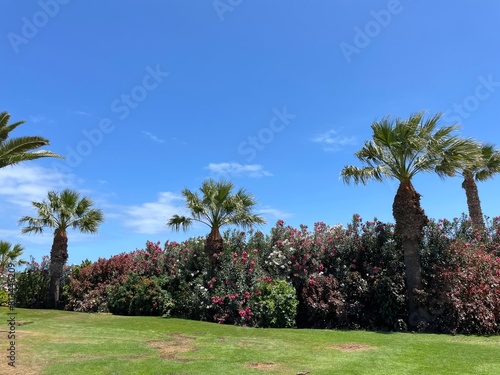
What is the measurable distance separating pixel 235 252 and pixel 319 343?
24.2 ft

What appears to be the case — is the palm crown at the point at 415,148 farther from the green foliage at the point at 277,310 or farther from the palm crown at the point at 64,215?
the palm crown at the point at 64,215

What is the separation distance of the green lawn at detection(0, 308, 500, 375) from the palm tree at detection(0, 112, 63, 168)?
5.95m

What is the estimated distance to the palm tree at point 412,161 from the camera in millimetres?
14016

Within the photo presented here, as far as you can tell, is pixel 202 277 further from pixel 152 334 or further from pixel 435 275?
pixel 435 275

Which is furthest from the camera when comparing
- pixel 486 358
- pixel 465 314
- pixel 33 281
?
pixel 33 281

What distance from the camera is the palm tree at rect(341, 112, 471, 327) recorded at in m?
14.0

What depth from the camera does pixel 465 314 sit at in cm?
1283

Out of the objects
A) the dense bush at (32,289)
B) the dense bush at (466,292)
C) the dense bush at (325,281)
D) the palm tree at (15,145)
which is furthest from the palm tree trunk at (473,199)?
the dense bush at (32,289)

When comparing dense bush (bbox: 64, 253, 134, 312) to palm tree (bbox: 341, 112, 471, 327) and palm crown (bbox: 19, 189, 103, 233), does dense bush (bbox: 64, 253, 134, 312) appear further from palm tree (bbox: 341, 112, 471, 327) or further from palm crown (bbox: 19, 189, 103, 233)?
palm tree (bbox: 341, 112, 471, 327)

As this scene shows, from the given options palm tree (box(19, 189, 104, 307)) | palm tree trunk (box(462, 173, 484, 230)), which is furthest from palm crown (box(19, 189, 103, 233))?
palm tree trunk (box(462, 173, 484, 230))

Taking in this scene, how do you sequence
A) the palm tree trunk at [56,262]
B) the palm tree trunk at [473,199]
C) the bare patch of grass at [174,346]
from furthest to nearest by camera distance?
the palm tree trunk at [473,199], the palm tree trunk at [56,262], the bare patch of grass at [174,346]

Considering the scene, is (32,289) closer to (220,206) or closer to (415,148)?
(220,206)

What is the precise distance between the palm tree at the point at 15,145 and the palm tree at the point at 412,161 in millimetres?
12388

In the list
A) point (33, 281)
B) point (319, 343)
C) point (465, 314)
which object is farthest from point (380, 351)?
point (33, 281)
